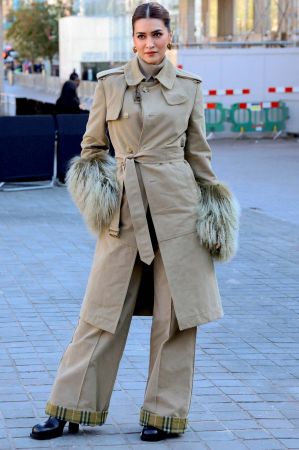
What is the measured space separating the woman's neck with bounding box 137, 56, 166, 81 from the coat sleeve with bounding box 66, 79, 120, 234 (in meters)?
0.18

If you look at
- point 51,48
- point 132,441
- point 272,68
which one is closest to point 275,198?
point 132,441

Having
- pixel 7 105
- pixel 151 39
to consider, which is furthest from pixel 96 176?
pixel 7 105

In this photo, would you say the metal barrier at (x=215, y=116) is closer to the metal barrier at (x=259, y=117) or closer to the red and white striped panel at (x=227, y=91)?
the metal barrier at (x=259, y=117)

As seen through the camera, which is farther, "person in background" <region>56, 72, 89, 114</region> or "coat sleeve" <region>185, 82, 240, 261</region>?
"person in background" <region>56, 72, 89, 114</region>

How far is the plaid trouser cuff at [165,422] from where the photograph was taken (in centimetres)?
473

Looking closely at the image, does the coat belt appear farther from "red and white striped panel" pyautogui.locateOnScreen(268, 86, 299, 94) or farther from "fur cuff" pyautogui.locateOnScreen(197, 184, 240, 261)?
"red and white striped panel" pyautogui.locateOnScreen(268, 86, 299, 94)

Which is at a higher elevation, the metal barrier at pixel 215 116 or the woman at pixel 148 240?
the woman at pixel 148 240

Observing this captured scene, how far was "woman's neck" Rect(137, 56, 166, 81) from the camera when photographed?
465 cm

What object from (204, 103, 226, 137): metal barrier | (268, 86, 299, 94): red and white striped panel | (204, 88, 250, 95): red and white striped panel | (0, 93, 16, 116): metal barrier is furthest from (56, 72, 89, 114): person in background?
(0, 93, 16, 116): metal barrier

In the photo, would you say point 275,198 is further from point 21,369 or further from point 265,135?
point 265,135

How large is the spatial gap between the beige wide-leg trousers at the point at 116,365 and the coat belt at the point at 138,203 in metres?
0.09

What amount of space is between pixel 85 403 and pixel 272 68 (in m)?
21.2

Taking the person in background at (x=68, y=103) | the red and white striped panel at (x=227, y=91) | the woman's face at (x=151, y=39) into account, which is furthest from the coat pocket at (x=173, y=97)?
the red and white striped panel at (x=227, y=91)

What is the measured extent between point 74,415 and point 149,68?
59.0 inches
